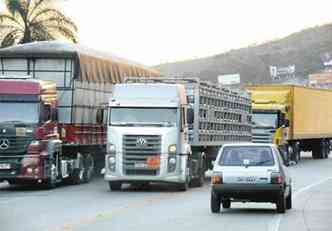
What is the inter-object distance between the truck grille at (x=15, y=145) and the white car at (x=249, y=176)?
349 inches

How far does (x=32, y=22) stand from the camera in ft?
168

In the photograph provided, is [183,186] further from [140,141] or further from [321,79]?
[321,79]

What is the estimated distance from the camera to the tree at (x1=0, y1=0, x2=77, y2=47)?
165 feet

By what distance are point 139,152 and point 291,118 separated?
22673 mm

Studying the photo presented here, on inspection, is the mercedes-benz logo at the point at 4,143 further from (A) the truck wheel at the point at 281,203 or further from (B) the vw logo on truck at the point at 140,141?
(A) the truck wheel at the point at 281,203

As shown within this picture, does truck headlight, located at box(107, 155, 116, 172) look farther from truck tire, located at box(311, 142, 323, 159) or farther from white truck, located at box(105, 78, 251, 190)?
truck tire, located at box(311, 142, 323, 159)

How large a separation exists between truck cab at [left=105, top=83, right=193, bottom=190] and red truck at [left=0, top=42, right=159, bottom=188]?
6.01ft

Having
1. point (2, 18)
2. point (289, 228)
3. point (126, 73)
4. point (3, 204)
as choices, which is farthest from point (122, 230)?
point (2, 18)

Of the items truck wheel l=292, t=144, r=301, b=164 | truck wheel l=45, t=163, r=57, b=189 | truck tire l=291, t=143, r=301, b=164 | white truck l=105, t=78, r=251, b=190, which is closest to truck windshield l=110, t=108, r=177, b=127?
white truck l=105, t=78, r=251, b=190

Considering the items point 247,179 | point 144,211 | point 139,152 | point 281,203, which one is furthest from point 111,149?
point 281,203

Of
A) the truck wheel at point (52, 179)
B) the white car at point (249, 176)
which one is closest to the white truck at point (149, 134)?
the truck wheel at point (52, 179)

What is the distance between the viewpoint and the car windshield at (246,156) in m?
→ 20.4

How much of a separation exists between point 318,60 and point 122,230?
452 ft

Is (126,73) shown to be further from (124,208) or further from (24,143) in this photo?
(124,208)
